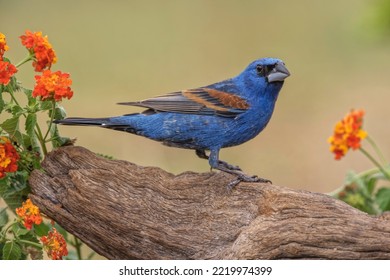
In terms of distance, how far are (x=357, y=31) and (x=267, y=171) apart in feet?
5.84

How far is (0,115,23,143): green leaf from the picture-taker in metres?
4.10

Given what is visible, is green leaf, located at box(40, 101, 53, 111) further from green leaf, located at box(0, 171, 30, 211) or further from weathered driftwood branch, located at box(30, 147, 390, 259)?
green leaf, located at box(0, 171, 30, 211)

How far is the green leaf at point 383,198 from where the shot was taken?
17.5 ft

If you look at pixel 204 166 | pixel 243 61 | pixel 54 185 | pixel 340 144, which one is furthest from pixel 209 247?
pixel 243 61

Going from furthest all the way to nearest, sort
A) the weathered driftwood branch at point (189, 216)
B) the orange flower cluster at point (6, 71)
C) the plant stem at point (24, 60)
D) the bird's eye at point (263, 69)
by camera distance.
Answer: the bird's eye at point (263, 69), the plant stem at point (24, 60), the orange flower cluster at point (6, 71), the weathered driftwood branch at point (189, 216)

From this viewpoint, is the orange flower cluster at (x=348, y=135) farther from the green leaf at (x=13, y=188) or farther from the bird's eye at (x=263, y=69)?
the green leaf at (x=13, y=188)

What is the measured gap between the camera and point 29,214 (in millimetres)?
4113

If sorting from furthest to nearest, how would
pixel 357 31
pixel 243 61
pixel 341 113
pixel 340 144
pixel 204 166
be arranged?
1. pixel 243 61
2. pixel 341 113
3. pixel 357 31
4. pixel 204 166
5. pixel 340 144

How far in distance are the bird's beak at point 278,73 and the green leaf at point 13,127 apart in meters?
1.34

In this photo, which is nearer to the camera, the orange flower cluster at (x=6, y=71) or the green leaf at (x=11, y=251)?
the orange flower cluster at (x=6, y=71)

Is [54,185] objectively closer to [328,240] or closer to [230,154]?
[328,240]

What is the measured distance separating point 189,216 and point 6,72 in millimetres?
1136

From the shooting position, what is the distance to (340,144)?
4965mm

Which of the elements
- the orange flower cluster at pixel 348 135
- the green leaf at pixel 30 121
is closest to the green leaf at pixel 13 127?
the green leaf at pixel 30 121
